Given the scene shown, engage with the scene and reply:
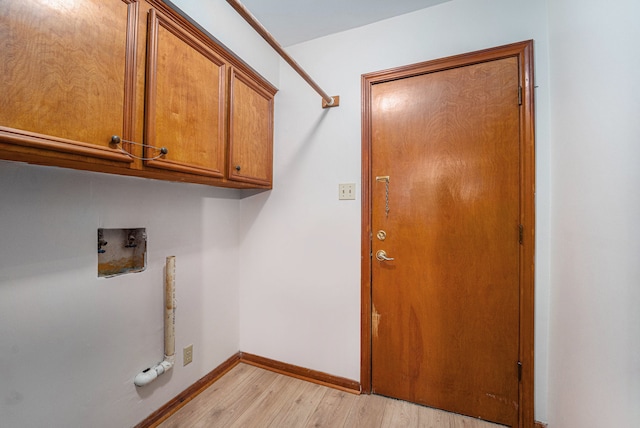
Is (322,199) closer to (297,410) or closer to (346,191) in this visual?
(346,191)

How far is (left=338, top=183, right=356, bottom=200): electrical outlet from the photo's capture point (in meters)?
1.70

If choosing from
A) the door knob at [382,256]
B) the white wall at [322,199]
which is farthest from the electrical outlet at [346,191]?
the door knob at [382,256]

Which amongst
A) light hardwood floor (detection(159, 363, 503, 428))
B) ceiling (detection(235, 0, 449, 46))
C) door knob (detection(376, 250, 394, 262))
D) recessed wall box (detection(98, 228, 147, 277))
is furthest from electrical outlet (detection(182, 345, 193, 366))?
ceiling (detection(235, 0, 449, 46))

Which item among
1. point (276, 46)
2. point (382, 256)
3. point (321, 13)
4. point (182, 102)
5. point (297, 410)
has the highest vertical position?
point (321, 13)

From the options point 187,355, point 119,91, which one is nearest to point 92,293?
point 187,355

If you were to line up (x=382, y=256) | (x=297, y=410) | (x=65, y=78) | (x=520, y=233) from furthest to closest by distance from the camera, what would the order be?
(x=382, y=256)
(x=297, y=410)
(x=520, y=233)
(x=65, y=78)

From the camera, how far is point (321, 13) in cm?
159

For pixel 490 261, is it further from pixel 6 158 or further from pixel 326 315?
pixel 6 158

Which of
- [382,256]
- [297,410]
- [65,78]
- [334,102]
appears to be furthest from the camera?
[334,102]

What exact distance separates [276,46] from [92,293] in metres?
1.36

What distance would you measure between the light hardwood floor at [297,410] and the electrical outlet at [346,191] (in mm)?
1276

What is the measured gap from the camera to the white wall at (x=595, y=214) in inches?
29.4

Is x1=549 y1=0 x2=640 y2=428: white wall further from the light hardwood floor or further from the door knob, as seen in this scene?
the door knob

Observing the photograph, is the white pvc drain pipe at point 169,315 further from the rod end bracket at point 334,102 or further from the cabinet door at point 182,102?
the rod end bracket at point 334,102
